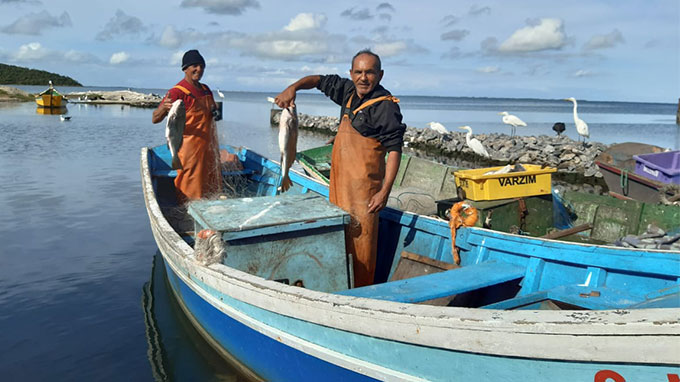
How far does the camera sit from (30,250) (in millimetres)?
8672

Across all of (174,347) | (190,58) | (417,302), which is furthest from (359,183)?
(174,347)

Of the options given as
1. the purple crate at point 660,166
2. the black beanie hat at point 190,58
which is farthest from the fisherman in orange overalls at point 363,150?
the purple crate at point 660,166

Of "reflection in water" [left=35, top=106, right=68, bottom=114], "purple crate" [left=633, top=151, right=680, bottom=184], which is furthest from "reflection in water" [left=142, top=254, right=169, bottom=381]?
"reflection in water" [left=35, top=106, right=68, bottom=114]

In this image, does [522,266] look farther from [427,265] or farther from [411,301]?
[411,301]

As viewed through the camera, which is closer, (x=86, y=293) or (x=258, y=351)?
(x=258, y=351)

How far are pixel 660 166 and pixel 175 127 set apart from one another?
10.7 m

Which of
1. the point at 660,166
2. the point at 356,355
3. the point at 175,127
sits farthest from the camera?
the point at 660,166

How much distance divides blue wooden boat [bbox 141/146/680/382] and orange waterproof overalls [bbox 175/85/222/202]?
1.02 meters

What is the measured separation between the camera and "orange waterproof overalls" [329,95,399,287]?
4.57 meters

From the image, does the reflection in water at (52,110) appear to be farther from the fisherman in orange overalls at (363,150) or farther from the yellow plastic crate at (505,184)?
the fisherman in orange overalls at (363,150)

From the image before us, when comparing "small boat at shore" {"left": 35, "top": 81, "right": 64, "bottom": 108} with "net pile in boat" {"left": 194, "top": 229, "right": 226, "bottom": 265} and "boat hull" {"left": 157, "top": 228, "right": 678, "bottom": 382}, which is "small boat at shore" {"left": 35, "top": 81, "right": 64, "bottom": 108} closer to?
"boat hull" {"left": 157, "top": 228, "right": 678, "bottom": 382}

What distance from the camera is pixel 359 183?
461 cm

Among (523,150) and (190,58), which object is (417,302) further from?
(523,150)

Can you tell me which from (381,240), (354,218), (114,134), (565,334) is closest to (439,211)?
(381,240)
